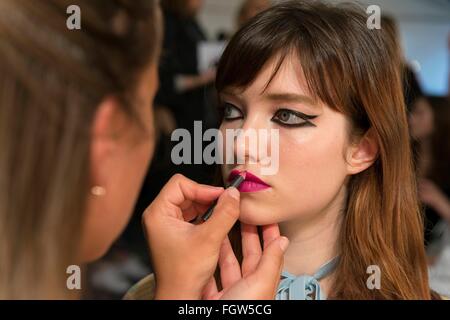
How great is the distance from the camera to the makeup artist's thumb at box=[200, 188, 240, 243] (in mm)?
762

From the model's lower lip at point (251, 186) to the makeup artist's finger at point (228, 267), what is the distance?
9 centimetres

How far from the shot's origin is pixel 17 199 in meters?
0.68

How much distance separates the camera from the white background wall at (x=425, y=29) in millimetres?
1769

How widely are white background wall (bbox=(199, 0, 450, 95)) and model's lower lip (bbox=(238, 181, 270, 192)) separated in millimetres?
955

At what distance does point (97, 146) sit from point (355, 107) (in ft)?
1.29

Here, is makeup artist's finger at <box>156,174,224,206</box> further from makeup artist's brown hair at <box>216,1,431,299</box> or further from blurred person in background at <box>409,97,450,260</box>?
blurred person in background at <box>409,97,450,260</box>

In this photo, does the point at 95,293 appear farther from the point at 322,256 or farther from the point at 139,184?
the point at 322,256

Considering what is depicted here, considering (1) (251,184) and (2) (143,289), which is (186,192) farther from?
(2) (143,289)

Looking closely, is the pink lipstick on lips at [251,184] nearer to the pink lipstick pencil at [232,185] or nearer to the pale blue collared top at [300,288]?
the pink lipstick pencil at [232,185]

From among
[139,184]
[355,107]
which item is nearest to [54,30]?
[139,184]

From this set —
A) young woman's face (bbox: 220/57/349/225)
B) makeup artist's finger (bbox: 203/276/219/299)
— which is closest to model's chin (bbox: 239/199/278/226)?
young woman's face (bbox: 220/57/349/225)

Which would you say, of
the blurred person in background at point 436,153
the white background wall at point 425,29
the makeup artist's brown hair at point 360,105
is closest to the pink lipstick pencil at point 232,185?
the makeup artist's brown hair at point 360,105

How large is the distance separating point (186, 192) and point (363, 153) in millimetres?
293

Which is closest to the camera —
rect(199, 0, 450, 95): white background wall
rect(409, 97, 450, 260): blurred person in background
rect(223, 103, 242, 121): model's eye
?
rect(223, 103, 242, 121): model's eye
